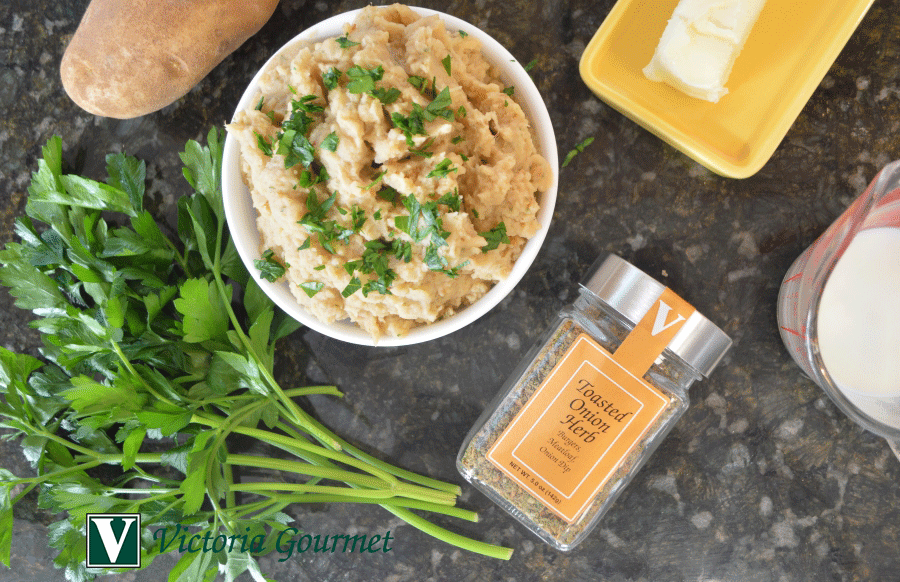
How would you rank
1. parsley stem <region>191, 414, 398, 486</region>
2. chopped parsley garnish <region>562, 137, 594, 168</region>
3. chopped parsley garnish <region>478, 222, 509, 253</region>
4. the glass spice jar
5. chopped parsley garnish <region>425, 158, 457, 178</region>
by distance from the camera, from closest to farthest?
1. chopped parsley garnish <region>425, 158, 457, 178</region>
2. chopped parsley garnish <region>478, 222, 509, 253</region>
3. the glass spice jar
4. parsley stem <region>191, 414, 398, 486</region>
5. chopped parsley garnish <region>562, 137, 594, 168</region>

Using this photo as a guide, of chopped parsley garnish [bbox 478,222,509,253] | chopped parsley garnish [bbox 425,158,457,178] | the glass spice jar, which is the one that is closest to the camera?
chopped parsley garnish [bbox 425,158,457,178]

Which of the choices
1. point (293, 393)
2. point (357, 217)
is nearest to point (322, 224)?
point (357, 217)

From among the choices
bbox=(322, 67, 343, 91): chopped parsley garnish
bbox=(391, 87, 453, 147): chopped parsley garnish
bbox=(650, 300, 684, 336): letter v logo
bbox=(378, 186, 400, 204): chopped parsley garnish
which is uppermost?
bbox=(322, 67, 343, 91): chopped parsley garnish

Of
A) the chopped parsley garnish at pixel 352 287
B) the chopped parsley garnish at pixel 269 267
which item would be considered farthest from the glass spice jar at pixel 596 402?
the chopped parsley garnish at pixel 269 267

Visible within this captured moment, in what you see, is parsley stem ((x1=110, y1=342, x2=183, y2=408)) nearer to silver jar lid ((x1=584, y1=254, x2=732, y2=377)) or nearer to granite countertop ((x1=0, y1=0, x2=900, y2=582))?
granite countertop ((x1=0, y1=0, x2=900, y2=582))

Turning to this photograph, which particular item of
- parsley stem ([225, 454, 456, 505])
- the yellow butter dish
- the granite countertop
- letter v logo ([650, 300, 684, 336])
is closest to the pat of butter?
the yellow butter dish

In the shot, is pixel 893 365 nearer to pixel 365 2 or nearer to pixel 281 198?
pixel 281 198

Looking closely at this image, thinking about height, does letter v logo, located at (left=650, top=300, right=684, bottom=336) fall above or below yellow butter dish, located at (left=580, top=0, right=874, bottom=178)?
below

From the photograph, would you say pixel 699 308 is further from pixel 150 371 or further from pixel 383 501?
pixel 150 371
